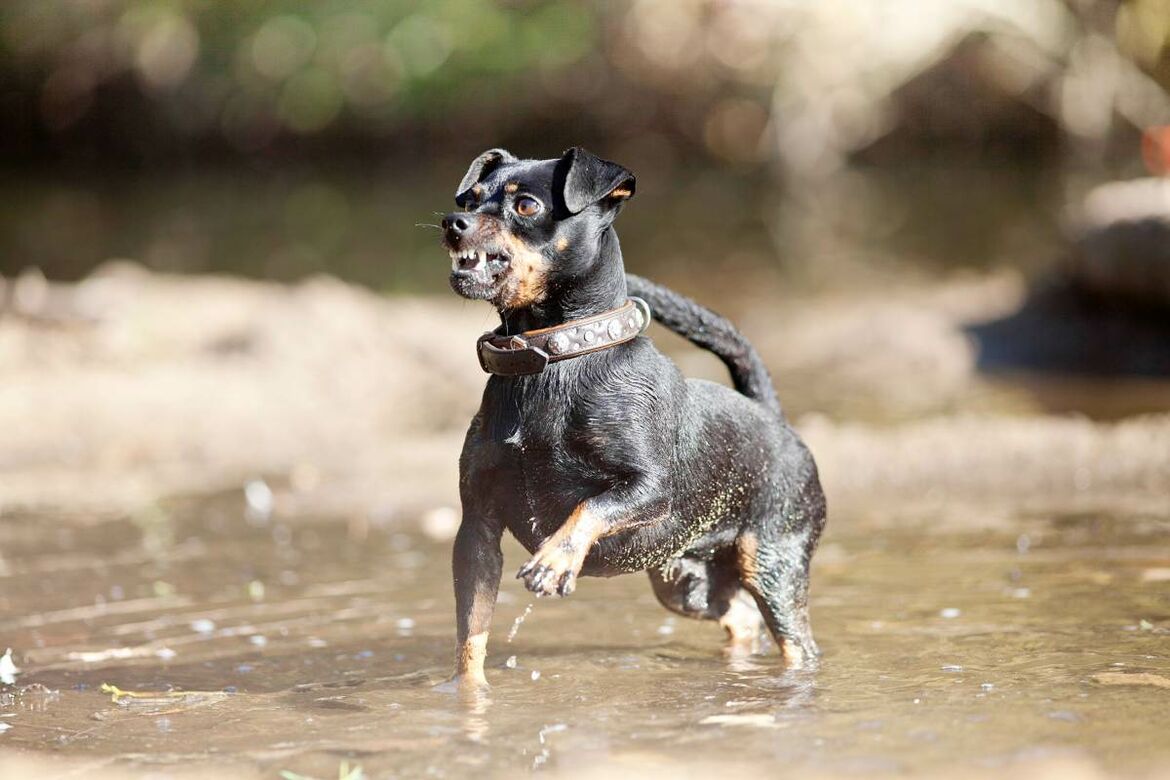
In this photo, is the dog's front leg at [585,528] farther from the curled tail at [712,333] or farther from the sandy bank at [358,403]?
the sandy bank at [358,403]

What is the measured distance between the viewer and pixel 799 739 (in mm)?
4430

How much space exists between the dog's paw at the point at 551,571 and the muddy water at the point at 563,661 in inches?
17.5

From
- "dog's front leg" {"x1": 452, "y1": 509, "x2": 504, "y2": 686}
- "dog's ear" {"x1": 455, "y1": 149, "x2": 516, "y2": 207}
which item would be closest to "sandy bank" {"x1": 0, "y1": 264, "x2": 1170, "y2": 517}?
"dog's front leg" {"x1": 452, "y1": 509, "x2": 504, "y2": 686}

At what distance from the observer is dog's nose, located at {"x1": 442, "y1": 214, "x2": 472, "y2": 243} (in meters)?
4.50

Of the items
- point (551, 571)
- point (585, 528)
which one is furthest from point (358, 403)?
point (551, 571)

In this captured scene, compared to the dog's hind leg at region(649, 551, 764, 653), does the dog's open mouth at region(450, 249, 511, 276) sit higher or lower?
higher

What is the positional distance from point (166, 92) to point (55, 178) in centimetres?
313

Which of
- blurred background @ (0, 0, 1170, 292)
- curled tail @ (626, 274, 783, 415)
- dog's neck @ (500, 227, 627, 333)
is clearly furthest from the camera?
blurred background @ (0, 0, 1170, 292)

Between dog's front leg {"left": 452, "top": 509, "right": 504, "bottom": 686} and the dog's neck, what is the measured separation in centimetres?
63

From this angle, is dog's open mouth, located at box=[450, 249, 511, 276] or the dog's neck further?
the dog's neck

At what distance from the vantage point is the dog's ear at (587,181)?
15.1 feet

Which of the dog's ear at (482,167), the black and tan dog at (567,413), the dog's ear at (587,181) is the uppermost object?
the dog's ear at (482,167)

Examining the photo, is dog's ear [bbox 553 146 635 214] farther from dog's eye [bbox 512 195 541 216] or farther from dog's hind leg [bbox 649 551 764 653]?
dog's hind leg [bbox 649 551 764 653]

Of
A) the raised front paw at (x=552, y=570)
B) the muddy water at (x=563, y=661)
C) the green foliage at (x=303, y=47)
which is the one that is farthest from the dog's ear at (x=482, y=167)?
the green foliage at (x=303, y=47)
